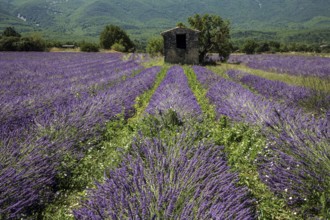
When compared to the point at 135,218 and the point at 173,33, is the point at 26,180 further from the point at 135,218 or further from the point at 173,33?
the point at 173,33

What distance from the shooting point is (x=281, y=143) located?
3.42m

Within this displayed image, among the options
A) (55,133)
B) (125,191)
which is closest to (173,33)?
(55,133)

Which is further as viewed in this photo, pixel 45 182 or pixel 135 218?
pixel 45 182

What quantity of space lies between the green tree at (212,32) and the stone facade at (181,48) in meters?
1.63

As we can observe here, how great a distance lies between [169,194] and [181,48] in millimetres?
21310

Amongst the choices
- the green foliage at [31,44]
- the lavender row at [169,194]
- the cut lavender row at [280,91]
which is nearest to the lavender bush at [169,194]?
the lavender row at [169,194]

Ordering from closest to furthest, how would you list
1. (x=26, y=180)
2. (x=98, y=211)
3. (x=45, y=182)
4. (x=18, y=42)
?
1. (x=98, y=211)
2. (x=26, y=180)
3. (x=45, y=182)
4. (x=18, y=42)

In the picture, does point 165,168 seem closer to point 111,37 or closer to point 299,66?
point 299,66

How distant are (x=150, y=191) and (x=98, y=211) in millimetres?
416

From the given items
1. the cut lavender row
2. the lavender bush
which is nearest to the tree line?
the cut lavender row

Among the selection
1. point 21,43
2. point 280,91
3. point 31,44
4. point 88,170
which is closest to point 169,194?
point 88,170

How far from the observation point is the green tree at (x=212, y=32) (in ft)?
77.5

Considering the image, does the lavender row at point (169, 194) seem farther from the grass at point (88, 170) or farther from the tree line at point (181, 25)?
the tree line at point (181, 25)

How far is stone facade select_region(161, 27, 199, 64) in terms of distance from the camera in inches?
887
